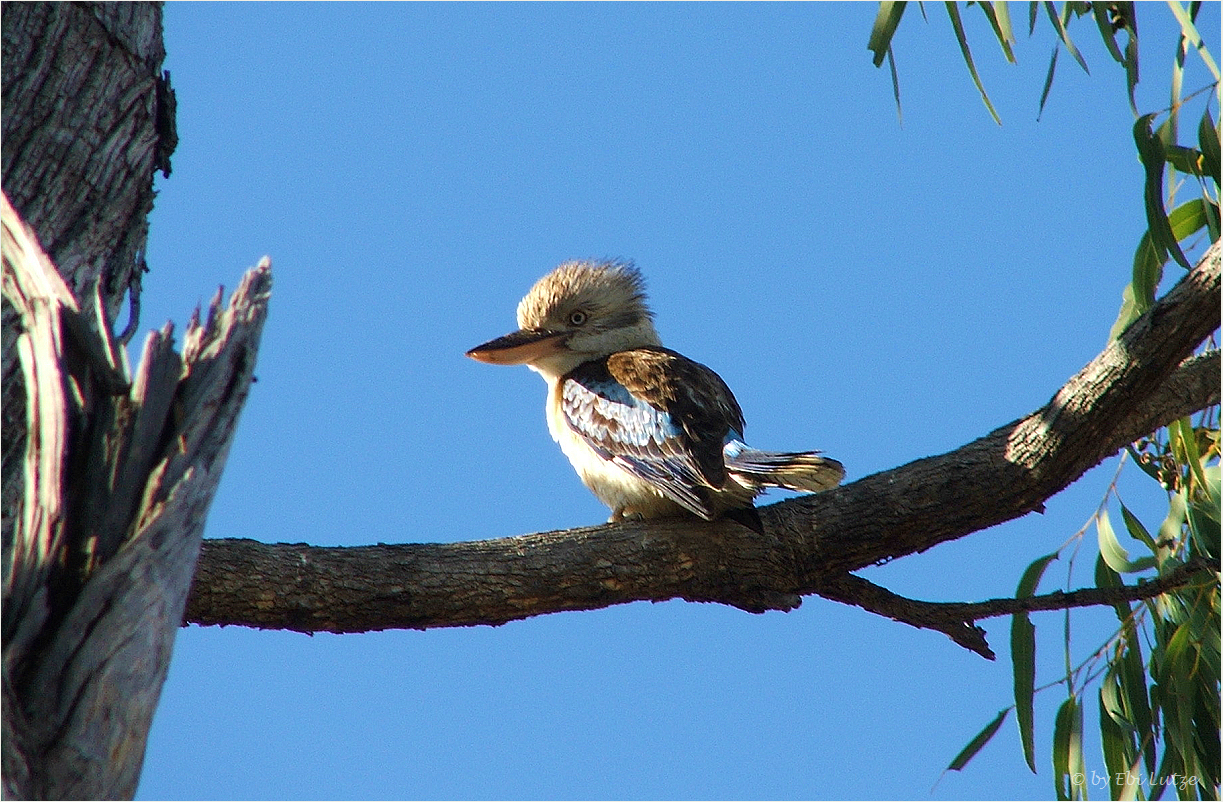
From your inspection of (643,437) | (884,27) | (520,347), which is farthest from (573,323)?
(884,27)

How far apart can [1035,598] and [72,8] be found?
2.16 m

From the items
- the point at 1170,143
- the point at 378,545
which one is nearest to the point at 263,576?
the point at 378,545

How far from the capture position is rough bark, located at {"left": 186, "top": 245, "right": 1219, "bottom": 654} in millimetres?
2402

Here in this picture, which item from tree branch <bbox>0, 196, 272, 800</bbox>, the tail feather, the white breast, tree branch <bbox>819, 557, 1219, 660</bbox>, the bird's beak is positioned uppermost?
the bird's beak

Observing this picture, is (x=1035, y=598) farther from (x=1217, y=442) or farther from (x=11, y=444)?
(x=11, y=444)

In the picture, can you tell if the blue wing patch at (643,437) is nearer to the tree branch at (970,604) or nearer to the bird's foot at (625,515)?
the bird's foot at (625,515)

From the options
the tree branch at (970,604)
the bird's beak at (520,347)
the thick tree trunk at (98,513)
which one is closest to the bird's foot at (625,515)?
the tree branch at (970,604)

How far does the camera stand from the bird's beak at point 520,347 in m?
3.77

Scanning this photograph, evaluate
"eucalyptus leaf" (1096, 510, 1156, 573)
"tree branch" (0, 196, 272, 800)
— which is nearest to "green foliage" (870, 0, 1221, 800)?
"eucalyptus leaf" (1096, 510, 1156, 573)

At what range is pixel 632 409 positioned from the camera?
3.28 metres

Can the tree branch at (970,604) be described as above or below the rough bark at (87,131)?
below

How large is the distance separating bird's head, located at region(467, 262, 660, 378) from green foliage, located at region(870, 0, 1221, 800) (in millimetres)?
1265

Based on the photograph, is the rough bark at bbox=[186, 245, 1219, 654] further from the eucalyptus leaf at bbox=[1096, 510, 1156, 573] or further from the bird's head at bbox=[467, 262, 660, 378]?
the bird's head at bbox=[467, 262, 660, 378]

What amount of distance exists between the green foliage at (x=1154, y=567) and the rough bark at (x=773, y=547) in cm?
31
